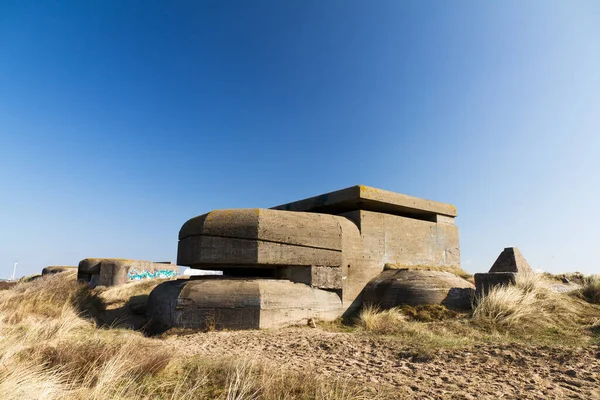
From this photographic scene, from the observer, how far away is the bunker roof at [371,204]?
7.37 m

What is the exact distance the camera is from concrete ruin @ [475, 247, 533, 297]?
6230mm

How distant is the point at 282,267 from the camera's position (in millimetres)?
6477

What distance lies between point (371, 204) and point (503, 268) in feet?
11.0

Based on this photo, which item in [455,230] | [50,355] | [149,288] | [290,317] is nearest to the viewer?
[50,355]

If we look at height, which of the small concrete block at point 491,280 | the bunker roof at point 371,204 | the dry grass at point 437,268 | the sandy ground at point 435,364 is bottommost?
the sandy ground at point 435,364

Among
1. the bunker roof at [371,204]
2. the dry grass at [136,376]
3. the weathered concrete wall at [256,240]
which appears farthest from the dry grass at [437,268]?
the dry grass at [136,376]

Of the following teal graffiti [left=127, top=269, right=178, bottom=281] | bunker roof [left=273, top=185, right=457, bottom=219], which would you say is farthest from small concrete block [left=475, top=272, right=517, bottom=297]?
teal graffiti [left=127, top=269, right=178, bottom=281]

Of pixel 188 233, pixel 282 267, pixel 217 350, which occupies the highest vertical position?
pixel 188 233

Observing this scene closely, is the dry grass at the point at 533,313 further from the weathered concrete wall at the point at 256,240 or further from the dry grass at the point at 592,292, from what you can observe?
the weathered concrete wall at the point at 256,240

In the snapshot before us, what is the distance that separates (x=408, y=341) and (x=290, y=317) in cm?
216

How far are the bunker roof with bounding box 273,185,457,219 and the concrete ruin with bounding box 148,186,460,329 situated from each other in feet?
0.08

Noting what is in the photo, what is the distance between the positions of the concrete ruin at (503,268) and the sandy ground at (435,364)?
2.39 meters

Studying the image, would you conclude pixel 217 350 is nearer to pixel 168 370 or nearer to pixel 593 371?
pixel 168 370

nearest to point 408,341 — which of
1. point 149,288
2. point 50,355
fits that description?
point 50,355
